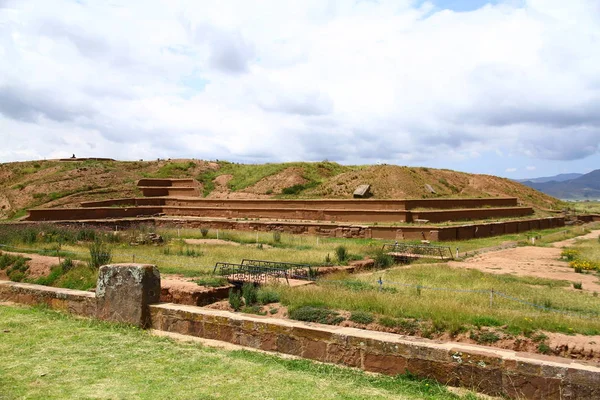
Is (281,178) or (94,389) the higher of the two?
(281,178)

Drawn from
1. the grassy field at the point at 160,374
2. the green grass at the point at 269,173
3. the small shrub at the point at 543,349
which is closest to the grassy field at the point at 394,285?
the small shrub at the point at 543,349

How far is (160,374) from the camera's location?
18.3 feet

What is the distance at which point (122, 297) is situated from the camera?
7801 mm

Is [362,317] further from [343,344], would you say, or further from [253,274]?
[253,274]

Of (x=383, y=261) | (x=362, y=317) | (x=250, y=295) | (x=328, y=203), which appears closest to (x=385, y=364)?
(x=362, y=317)

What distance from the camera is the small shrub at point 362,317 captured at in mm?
7910

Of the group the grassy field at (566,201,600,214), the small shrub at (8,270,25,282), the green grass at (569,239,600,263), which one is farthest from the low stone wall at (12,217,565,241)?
the grassy field at (566,201,600,214)

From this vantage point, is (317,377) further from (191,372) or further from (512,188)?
(512,188)

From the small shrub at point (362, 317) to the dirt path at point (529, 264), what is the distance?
800cm

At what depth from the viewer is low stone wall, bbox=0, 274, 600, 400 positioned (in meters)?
5.03

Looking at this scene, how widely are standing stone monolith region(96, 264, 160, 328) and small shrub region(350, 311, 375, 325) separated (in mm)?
3048

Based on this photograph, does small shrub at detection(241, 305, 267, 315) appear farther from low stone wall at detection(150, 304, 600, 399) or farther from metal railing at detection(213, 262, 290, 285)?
low stone wall at detection(150, 304, 600, 399)

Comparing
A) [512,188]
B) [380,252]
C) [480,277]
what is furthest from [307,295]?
[512,188]

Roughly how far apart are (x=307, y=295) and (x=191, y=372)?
3.94 m
